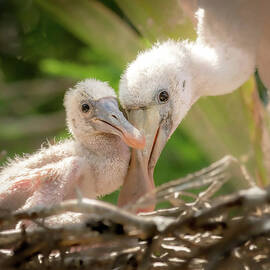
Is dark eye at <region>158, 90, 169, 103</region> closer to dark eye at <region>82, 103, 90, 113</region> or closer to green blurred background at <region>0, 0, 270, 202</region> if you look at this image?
dark eye at <region>82, 103, 90, 113</region>

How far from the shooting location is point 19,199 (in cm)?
228

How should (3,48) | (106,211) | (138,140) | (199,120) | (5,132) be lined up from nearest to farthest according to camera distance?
1. (106,211)
2. (138,140)
3. (199,120)
4. (3,48)
5. (5,132)

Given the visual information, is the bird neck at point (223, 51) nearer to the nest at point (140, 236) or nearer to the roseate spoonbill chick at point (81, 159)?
the roseate spoonbill chick at point (81, 159)

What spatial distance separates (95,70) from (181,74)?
157cm

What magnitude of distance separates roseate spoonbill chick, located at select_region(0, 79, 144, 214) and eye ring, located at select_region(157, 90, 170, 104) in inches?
6.2

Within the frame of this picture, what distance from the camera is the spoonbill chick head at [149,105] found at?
7.97ft

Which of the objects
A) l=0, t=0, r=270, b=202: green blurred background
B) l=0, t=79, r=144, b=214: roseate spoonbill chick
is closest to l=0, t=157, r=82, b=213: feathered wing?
l=0, t=79, r=144, b=214: roseate spoonbill chick

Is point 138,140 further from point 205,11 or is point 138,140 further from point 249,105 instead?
point 249,105

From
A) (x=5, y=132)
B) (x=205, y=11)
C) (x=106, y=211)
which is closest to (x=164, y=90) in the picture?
(x=205, y=11)

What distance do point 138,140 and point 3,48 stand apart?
222 centimetres

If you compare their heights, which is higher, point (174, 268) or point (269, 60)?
point (269, 60)

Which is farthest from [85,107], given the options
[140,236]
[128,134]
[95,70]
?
[95,70]

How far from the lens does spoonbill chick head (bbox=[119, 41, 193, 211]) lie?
243 centimetres

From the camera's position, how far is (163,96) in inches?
97.8
